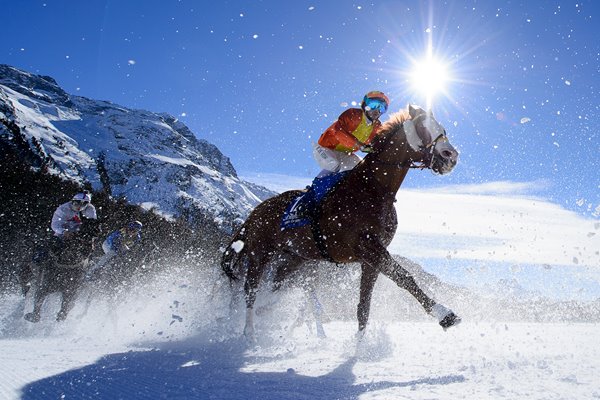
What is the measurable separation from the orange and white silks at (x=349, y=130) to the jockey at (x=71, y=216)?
487 cm

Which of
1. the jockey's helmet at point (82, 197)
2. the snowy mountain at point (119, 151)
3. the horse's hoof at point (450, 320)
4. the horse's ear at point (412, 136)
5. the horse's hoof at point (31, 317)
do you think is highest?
the snowy mountain at point (119, 151)

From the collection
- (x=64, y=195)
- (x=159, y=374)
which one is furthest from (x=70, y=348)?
(x=64, y=195)

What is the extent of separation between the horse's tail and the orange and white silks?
2.44 meters

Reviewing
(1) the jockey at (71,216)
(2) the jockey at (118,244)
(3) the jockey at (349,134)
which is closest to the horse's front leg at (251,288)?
(3) the jockey at (349,134)

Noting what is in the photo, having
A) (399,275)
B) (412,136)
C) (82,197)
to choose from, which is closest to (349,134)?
(412,136)

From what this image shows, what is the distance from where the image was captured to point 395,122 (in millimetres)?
5031

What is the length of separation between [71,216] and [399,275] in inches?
255

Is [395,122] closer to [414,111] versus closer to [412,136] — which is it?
[414,111]

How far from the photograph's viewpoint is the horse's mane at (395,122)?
4980 mm

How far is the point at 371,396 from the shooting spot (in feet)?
7.42

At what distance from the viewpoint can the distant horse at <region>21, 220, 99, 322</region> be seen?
25.5ft

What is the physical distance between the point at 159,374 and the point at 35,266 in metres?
6.92

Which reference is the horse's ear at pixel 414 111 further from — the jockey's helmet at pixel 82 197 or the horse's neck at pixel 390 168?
the jockey's helmet at pixel 82 197

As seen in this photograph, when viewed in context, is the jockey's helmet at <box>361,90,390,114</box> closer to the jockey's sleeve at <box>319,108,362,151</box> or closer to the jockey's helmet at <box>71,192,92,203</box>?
the jockey's sleeve at <box>319,108,362,151</box>
